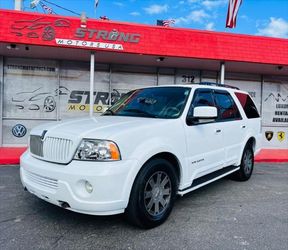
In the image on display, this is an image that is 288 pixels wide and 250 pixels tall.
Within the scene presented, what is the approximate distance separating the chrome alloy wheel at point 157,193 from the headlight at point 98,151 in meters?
0.64

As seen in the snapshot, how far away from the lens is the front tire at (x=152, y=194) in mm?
3324

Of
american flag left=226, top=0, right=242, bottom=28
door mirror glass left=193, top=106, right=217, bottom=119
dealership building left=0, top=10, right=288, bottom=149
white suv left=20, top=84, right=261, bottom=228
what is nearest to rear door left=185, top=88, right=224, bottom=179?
white suv left=20, top=84, right=261, bottom=228

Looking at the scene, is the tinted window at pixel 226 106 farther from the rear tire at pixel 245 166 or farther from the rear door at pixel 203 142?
the rear tire at pixel 245 166

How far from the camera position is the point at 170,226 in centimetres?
373

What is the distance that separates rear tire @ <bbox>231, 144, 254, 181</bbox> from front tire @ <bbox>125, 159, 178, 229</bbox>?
106 inches

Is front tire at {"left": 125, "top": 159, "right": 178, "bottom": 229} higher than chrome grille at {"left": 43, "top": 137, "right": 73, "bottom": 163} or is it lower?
lower

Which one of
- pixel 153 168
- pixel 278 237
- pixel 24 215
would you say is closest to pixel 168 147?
pixel 153 168

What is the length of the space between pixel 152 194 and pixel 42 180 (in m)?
1.37

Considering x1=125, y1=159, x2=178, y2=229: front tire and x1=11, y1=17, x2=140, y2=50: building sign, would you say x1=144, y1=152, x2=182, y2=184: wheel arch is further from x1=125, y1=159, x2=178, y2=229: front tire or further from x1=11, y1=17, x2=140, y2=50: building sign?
x1=11, y1=17, x2=140, y2=50: building sign

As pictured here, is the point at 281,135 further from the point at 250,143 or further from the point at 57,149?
the point at 57,149

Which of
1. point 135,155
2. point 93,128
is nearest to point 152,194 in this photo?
point 135,155

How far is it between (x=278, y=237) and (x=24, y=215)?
3.44 meters


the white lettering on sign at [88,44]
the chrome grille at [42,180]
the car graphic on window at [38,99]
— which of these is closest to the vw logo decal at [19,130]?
the car graphic on window at [38,99]

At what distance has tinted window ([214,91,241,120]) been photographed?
511 cm
